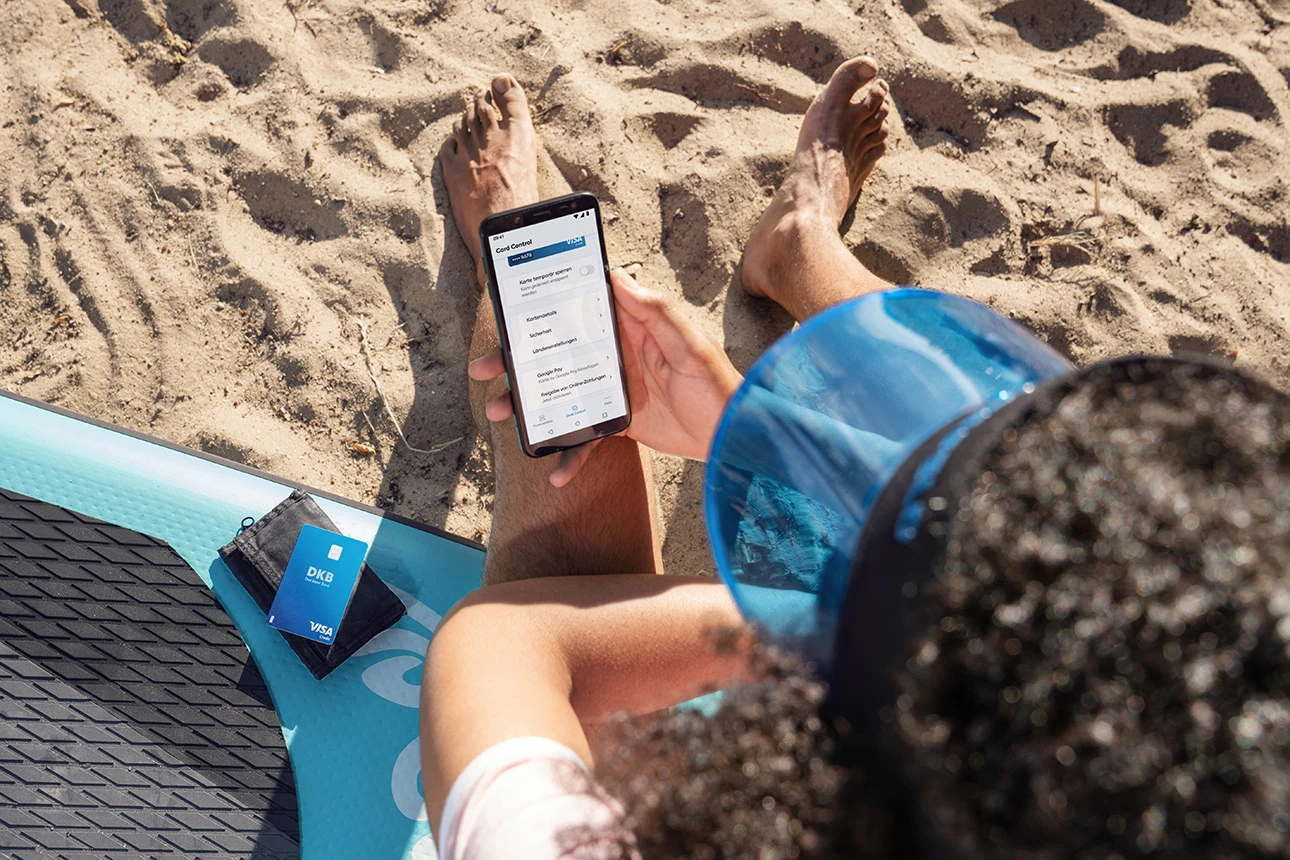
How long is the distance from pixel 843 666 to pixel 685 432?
3.19ft

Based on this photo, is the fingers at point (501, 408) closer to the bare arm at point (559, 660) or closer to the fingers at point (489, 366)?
the fingers at point (489, 366)

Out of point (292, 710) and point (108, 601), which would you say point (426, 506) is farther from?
point (108, 601)

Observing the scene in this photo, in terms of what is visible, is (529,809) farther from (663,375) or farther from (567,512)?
(663,375)

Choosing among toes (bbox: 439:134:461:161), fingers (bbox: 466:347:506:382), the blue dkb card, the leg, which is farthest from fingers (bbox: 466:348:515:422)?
toes (bbox: 439:134:461:161)

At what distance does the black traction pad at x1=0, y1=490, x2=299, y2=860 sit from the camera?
5.04 ft

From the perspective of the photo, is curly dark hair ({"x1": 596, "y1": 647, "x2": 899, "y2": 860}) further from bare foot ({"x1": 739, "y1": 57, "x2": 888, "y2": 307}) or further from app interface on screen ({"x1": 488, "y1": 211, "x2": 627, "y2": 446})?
bare foot ({"x1": 739, "y1": 57, "x2": 888, "y2": 307})

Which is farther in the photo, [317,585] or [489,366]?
[317,585]

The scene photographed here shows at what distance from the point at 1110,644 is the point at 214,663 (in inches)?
66.4

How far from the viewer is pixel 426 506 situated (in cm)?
198

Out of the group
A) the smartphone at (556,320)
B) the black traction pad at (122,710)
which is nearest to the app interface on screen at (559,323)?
the smartphone at (556,320)

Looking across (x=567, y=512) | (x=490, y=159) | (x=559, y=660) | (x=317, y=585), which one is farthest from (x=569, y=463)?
(x=490, y=159)

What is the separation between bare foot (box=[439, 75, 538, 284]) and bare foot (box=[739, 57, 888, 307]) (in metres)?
0.60

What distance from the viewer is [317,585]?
5.45 feet

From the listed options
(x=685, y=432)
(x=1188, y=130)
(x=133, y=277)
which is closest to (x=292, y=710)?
(x=685, y=432)
